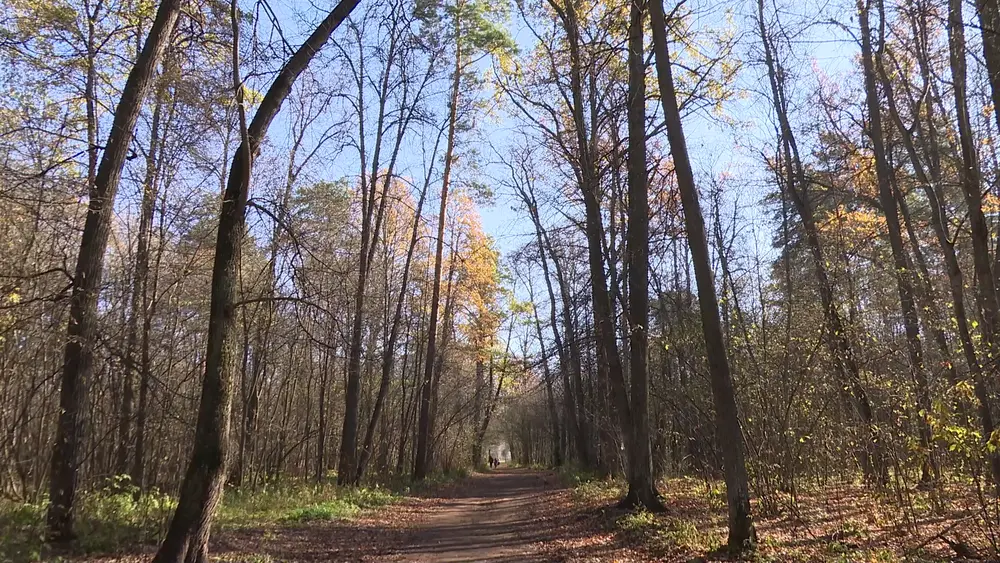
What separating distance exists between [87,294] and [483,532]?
7765 mm

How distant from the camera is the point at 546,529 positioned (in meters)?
10.6

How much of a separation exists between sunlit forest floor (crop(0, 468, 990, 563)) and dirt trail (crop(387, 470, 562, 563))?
1.3 inches

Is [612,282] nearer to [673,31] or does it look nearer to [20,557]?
[673,31]

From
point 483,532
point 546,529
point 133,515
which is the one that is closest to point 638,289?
point 546,529

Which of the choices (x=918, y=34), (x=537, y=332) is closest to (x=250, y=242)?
(x=918, y=34)

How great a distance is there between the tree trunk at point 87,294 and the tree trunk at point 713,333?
6.44 meters

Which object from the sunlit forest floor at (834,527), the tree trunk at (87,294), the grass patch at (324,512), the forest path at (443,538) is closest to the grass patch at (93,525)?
the tree trunk at (87,294)

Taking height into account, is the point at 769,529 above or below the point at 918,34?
below

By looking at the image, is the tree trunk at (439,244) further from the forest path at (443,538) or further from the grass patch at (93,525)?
the grass patch at (93,525)

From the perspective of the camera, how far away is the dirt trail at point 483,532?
8.50 m

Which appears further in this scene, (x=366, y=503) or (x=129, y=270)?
(x=366, y=503)

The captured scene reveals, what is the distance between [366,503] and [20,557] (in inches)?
343

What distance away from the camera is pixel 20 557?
5.59m

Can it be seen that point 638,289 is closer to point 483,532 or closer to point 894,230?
point 483,532
